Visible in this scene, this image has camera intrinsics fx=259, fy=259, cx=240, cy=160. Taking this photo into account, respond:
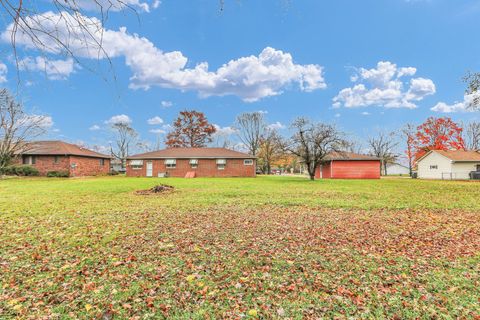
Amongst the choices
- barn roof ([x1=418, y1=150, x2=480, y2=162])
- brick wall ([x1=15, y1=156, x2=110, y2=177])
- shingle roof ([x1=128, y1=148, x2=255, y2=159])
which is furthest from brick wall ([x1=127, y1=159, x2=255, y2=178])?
barn roof ([x1=418, y1=150, x2=480, y2=162])

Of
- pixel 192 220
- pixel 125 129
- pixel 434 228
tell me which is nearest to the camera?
pixel 434 228

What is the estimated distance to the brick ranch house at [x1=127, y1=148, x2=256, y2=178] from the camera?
105 ft

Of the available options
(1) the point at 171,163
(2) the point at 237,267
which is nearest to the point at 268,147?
(1) the point at 171,163

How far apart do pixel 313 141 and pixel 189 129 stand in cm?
3111

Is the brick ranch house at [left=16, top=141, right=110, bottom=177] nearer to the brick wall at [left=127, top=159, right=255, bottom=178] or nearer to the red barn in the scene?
the brick wall at [left=127, top=159, right=255, bottom=178]

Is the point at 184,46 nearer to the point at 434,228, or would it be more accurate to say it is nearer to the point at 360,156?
the point at 434,228

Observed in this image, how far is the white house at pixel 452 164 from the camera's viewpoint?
33.4 m

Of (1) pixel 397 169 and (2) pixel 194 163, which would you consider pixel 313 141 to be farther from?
(1) pixel 397 169

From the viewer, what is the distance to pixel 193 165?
32062mm

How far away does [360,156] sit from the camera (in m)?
32.4

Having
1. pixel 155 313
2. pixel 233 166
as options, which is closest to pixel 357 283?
pixel 155 313

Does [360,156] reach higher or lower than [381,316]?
higher

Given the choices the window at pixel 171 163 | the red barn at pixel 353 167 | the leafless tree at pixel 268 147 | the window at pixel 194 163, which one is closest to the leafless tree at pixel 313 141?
the red barn at pixel 353 167

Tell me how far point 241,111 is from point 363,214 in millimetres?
43519
